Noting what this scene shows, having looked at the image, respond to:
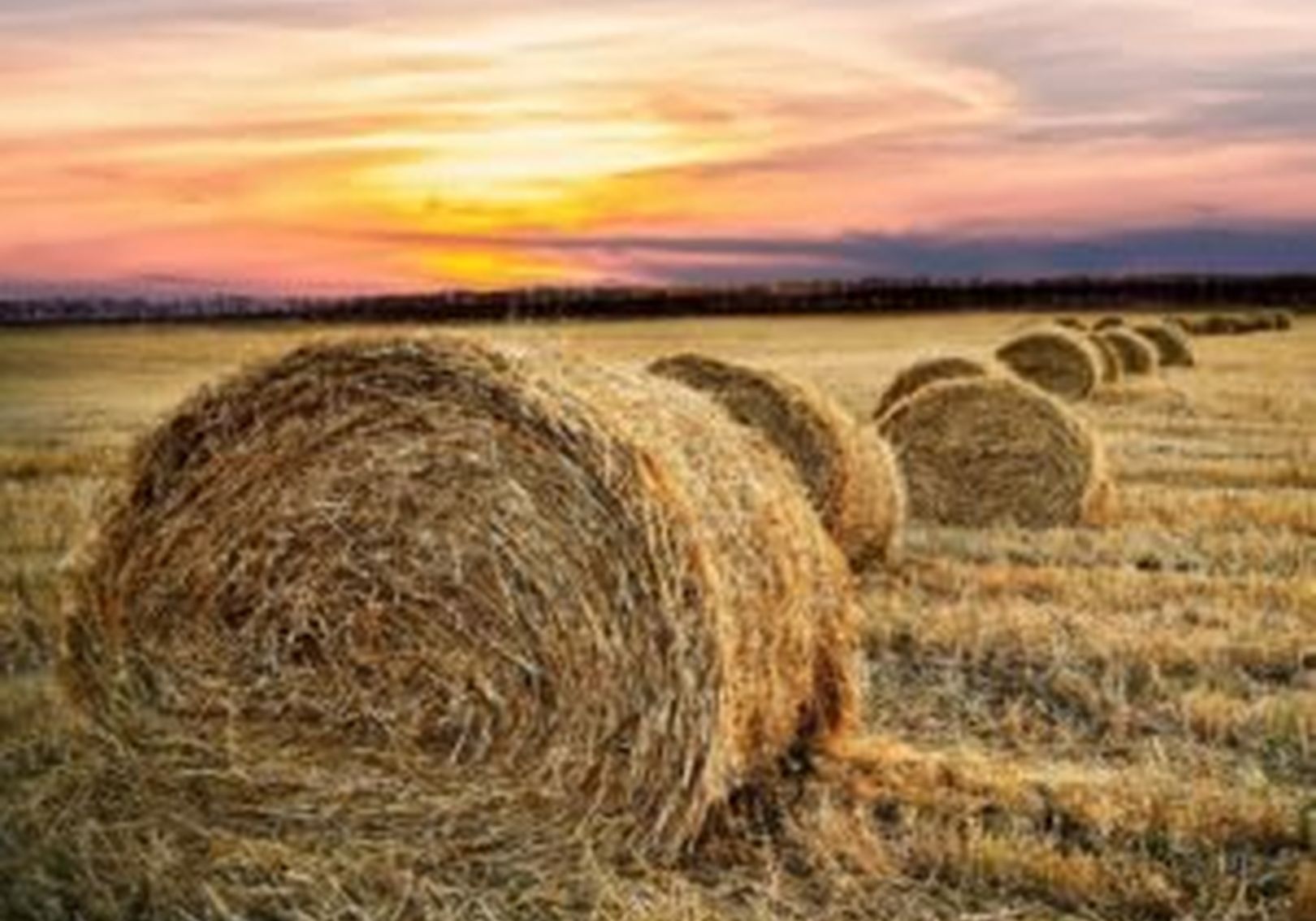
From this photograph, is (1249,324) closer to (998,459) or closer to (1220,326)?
(1220,326)

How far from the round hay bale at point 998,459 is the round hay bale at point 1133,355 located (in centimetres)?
1613

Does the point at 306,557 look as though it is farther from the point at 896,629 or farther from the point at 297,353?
the point at 896,629

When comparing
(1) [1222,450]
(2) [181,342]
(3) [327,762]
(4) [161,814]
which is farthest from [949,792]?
(2) [181,342]

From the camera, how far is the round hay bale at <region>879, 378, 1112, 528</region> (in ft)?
47.3

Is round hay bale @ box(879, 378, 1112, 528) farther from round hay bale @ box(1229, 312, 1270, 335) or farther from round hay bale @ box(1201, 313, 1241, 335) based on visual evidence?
round hay bale @ box(1229, 312, 1270, 335)

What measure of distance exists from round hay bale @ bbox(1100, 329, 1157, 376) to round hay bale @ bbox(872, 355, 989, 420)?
11333 mm

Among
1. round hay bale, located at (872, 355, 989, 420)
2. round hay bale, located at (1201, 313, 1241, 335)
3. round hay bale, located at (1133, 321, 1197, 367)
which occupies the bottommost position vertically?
round hay bale, located at (1201, 313, 1241, 335)

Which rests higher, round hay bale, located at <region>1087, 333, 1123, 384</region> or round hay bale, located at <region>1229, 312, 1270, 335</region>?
round hay bale, located at <region>1087, 333, 1123, 384</region>

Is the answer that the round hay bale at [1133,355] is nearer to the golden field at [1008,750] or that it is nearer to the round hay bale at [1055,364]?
the round hay bale at [1055,364]

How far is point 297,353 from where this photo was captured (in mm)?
7172

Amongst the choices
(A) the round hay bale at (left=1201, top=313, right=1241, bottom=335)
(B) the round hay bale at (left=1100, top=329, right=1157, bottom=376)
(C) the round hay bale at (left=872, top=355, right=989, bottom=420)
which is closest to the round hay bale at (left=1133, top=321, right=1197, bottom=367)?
(B) the round hay bale at (left=1100, top=329, right=1157, bottom=376)

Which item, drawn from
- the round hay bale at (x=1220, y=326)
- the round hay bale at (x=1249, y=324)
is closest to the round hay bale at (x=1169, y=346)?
the round hay bale at (x=1220, y=326)

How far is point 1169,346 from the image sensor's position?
35125mm

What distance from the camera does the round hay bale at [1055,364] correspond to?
1039 inches
